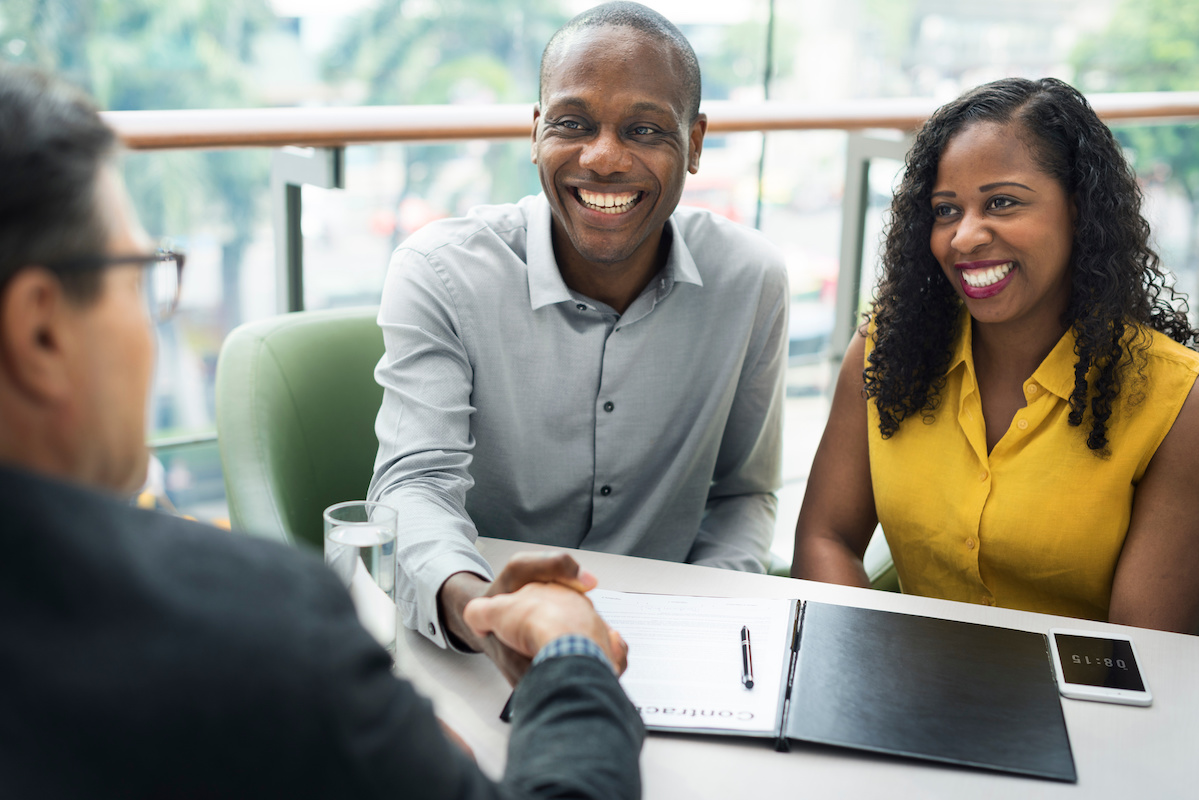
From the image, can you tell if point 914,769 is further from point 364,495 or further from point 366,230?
point 366,230

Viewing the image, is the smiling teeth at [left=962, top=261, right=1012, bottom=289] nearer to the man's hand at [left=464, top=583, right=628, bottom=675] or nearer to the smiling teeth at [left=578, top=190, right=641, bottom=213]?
the smiling teeth at [left=578, top=190, right=641, bottom=213]

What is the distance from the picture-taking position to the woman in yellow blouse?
1.40 metres

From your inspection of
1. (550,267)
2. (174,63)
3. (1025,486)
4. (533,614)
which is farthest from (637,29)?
(174,63)

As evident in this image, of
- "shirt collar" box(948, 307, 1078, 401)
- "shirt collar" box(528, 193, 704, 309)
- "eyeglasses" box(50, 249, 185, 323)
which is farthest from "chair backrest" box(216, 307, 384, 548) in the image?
"shirt collar" box(948, 307, 1078, 401)

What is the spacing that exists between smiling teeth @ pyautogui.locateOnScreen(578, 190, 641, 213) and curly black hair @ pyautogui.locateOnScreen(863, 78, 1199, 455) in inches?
17.2

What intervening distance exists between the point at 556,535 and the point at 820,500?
43 centimetres

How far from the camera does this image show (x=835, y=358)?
300cm

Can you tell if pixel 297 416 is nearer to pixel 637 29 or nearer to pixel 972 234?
pixel 637 29

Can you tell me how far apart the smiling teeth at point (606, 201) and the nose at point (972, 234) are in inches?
19.4

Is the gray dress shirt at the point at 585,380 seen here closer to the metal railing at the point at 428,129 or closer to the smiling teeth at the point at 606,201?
the smiling teeth at the point at 606,201

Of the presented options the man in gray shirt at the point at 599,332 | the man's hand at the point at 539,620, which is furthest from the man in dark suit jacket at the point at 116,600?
the man in gray shirt at the point at 599,332

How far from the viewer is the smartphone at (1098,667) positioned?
1.04 metres

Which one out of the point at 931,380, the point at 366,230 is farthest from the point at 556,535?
the point at 366,230

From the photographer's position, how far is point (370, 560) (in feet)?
3.63
